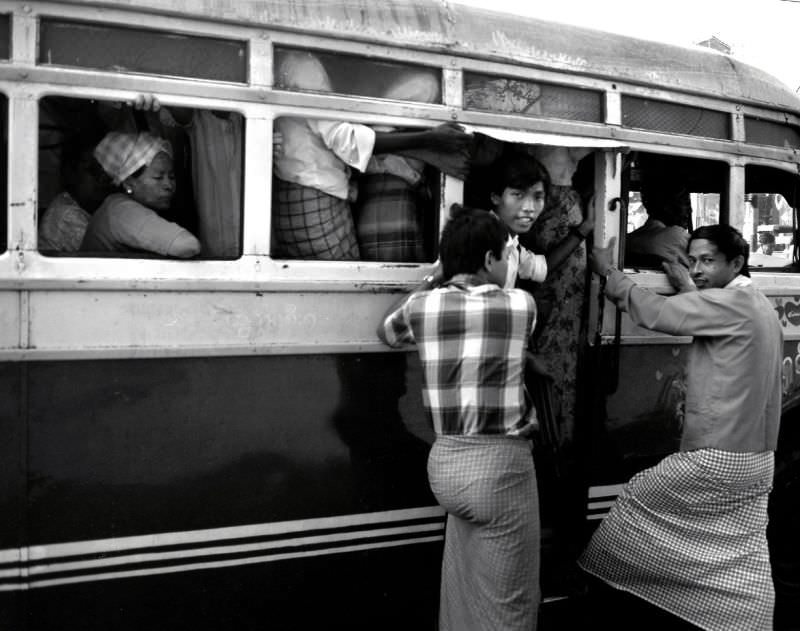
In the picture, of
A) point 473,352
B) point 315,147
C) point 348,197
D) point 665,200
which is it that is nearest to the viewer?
point 473,352

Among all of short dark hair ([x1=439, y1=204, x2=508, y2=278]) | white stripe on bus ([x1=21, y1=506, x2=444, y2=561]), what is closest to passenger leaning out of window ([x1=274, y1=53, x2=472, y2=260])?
short dark hair ([x1=439, y1=204, x2=508, y2=278])

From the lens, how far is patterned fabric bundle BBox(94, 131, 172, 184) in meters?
2.85

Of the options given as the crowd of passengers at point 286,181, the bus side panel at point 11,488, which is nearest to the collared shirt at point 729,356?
the crowd of passengers at point 286,181

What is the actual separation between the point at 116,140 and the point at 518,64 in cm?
155

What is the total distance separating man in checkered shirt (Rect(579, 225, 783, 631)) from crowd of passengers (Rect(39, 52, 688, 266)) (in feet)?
2.24

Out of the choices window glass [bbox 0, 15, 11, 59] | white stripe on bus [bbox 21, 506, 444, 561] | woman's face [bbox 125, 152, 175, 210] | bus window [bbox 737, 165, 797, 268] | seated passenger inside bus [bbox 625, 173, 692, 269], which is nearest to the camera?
window glass [bbox 0, 15, 11, 59]

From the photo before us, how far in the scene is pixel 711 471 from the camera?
10.8 feet

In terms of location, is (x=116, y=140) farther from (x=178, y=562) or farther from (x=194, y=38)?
(x=178, y=562)

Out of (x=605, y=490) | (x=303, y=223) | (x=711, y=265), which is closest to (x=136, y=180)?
(x=303, y=223)

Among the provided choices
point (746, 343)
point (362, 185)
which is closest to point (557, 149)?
point (362, 185)

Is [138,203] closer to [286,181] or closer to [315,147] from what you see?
[286,181]

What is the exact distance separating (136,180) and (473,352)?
1291 mm

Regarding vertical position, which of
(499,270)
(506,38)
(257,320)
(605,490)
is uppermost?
(506,38)

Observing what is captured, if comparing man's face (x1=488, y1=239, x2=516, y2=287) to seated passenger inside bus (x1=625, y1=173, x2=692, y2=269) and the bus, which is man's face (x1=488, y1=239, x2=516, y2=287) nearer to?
the bus
